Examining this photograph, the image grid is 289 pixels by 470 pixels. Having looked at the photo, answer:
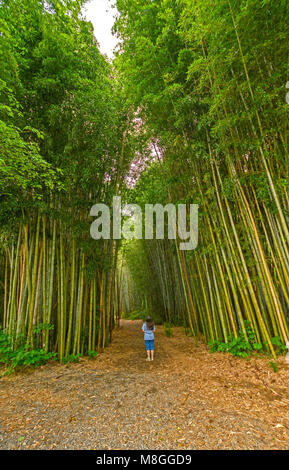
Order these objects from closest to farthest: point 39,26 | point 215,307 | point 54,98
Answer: point 39,26
point 54,98
point 215,307

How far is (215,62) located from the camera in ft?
8.18

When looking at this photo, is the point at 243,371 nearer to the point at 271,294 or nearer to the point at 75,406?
the point at 271,294

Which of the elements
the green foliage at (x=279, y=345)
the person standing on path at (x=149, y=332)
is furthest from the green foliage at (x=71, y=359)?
the green foliage at (x=279, y=345)

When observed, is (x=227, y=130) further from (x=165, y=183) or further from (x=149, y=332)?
(x=149, y=332)

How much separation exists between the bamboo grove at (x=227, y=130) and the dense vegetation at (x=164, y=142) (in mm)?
21

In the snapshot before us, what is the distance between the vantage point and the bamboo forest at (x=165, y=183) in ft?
6.90

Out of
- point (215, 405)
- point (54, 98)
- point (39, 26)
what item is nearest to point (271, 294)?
point (215, 405)

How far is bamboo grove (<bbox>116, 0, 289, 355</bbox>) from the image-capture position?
7.82ft

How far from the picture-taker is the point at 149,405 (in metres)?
1.88

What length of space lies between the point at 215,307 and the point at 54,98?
448cm

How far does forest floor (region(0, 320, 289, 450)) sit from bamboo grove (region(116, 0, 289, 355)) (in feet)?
2.72

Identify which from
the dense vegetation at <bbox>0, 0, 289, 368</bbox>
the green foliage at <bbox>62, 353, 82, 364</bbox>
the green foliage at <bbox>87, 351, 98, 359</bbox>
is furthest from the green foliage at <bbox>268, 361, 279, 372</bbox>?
the green foliage at <bbox>62, 353, 82, 364</bbox>

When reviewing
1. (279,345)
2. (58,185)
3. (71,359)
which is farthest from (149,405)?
(58,185)
